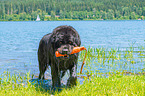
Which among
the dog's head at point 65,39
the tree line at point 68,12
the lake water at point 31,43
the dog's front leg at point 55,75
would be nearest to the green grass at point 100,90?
the dog's front leg at point 55,75

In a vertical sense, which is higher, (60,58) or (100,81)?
(60,58)

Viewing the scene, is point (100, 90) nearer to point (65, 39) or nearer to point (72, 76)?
point (72, 76)

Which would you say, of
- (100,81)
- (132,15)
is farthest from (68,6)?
(100,81)

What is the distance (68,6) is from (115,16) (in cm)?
4535

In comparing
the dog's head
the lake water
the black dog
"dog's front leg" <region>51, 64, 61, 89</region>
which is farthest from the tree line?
the dog's head

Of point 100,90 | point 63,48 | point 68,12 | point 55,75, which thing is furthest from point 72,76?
point 68,12

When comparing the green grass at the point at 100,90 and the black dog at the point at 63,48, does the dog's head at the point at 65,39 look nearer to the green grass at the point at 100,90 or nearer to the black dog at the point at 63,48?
the black dog at the point at 63,48

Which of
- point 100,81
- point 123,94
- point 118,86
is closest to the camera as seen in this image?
point 123,94

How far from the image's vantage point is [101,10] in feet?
597

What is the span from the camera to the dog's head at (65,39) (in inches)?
228

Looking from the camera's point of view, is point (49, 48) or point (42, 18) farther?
point (42, 18)

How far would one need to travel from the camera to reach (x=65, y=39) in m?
5.91

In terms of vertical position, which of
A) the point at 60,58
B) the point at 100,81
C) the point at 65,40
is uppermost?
the point at 65,40

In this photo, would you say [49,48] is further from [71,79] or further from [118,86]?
[118,86]
